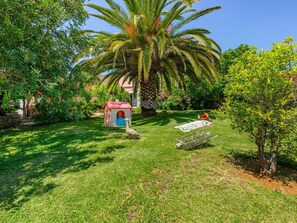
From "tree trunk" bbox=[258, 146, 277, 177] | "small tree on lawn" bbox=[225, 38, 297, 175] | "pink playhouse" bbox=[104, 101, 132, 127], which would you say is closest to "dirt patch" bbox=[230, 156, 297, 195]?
"tree trunk" bbox=[258, 146, 277, 177]

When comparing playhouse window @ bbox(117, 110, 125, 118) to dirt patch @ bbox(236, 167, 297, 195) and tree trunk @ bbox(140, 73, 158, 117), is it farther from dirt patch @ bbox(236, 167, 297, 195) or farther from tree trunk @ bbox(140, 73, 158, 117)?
dirt patch @ bbox(236, 167, 297, 195)

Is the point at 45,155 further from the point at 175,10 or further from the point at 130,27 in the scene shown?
the point at 175,10

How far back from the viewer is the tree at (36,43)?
5.27 metres

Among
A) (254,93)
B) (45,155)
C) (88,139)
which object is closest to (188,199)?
(254,93)

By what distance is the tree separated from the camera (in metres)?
5.27

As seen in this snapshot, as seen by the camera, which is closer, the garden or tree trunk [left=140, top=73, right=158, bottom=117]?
the garden

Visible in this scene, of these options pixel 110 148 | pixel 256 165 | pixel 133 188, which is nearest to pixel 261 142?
pixel 256 165

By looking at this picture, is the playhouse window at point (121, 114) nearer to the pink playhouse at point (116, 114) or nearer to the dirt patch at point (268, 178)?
the pink playhouse at point (116, 114)

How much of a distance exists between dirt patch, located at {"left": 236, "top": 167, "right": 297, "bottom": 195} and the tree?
18.9 ft

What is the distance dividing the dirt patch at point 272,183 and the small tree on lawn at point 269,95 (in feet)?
0.98

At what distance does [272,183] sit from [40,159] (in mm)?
6724

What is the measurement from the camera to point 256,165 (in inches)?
244

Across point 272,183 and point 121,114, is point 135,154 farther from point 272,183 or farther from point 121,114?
→ point 121,114

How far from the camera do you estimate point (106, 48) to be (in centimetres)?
1264
